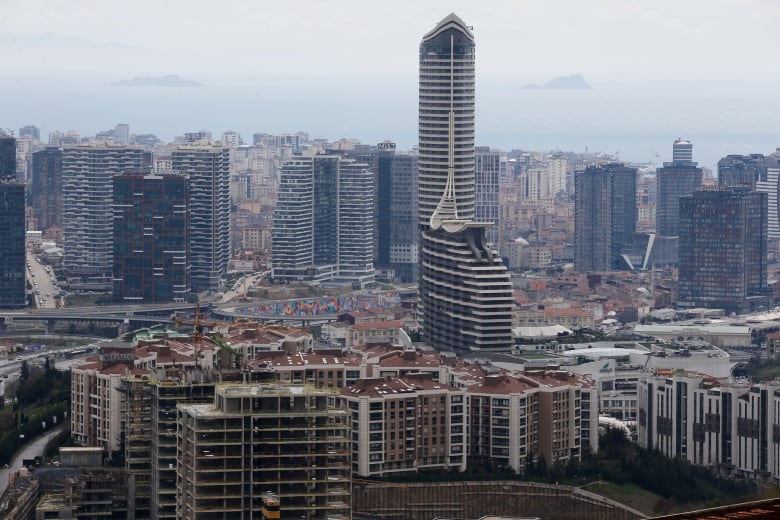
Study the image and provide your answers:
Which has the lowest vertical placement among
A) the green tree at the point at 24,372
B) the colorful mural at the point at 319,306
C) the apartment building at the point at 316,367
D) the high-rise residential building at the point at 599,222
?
the green tree at the point at 24,372

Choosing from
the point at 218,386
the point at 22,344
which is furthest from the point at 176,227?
the point at 218,386

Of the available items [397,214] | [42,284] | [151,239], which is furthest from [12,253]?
[397,214]

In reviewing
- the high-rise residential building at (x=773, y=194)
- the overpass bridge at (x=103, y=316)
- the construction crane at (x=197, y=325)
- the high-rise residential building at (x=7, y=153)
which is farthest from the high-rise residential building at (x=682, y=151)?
the construction crane at (x=197, y=325)

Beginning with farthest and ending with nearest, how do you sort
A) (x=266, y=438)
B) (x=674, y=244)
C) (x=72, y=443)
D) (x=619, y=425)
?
(x=674, y=244) → (x=619, y=425) → (x=72, y=443) → (x=266, y=438)

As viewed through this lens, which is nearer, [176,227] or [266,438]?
[266,438]

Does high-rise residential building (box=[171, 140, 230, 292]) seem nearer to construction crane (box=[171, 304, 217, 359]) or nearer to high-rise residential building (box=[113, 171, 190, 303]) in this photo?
high-rise residential building (box=[113, 171, 190, 303])

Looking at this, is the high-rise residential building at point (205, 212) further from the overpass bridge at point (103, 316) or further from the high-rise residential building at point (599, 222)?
the high-rise residential building at point (599, 222)

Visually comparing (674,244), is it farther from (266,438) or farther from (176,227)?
(266,438)
